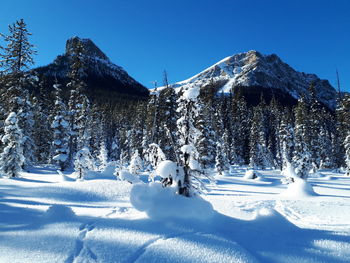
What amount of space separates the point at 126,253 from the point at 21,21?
80.3 feet

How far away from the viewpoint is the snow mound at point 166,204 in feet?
21.5

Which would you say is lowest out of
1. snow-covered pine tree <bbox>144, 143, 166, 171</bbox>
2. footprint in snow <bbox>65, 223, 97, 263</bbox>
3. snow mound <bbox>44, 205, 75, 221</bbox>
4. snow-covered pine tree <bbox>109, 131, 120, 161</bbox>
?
footprint in snow <bbox>65, 223, 97, 263</bbox>

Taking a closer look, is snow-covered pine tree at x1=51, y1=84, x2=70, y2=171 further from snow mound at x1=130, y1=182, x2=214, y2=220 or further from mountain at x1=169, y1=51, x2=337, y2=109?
mountain at x1=169, y1=51, x2=337, y2=109

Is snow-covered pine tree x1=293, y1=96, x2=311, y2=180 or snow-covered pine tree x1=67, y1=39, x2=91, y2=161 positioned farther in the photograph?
snow-covered pine tree x1=67, y1=39, x2=91, y2=161

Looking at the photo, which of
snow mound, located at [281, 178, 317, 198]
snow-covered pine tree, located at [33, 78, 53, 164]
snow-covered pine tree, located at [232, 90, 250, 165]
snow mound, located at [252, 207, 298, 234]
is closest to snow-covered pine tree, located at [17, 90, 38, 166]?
snow-covered pine tree, located at [33, 78, 53, 164]

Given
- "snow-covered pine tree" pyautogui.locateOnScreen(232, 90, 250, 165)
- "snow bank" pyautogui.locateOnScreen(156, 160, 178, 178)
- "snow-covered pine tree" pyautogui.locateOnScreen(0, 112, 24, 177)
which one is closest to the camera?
"snow bank" pyautogui.locateOnScreen(156, 160, 178, 178)

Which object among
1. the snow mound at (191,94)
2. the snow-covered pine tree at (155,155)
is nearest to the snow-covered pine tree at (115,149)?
the snow-covered pine tree at (155,155)

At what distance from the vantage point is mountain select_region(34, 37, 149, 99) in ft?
385

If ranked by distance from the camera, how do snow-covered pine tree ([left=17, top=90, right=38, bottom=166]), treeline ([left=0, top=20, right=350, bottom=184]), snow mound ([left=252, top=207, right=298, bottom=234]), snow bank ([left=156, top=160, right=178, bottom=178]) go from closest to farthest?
snow mound ([left=252, top=207, right=298, bottom=234]), snow bank ([left=156, top=160, right=178, bottom=178]), treeline ([left=0, top=20, right=350, bottom=184]), snow-covered pine tree ([left=17, top=90, right=38, bottom=166])

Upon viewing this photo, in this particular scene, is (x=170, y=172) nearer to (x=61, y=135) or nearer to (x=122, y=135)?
(x=61, y=135)

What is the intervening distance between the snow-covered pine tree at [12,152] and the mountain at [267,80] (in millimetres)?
108798

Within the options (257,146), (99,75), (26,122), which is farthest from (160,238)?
(99,75)

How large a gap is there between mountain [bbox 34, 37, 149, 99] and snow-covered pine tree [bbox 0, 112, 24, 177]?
294ft

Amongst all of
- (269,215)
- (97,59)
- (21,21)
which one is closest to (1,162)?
(21,21)
